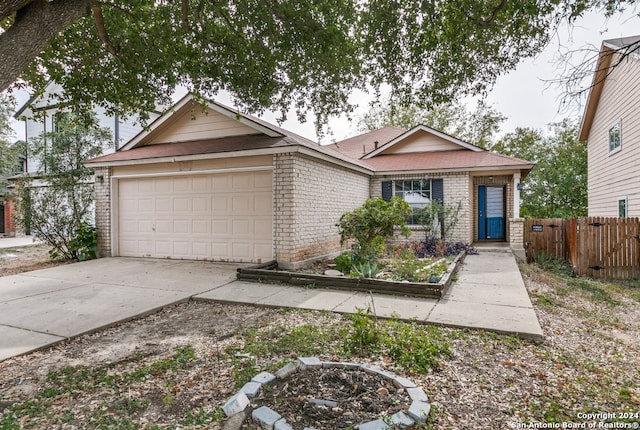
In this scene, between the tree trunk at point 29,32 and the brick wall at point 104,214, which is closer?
the tree trunk at point 29,32

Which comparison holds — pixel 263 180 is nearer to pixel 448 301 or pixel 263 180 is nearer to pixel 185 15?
pixel 185 15

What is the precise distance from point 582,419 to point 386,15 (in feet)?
18.8

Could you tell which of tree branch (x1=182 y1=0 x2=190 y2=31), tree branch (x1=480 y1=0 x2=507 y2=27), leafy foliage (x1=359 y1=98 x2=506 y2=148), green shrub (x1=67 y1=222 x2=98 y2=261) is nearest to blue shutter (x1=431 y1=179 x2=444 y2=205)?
tree branch (x1=480 y1=0 x2=507 y2=27)

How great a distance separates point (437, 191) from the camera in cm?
1182

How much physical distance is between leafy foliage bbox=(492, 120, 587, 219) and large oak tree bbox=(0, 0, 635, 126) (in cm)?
1743

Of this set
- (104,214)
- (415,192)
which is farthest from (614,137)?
(104,214)

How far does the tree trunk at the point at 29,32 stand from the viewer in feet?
10.6

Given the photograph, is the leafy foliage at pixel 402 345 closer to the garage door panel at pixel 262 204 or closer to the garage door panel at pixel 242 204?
the garage door panel at pixel 262 204

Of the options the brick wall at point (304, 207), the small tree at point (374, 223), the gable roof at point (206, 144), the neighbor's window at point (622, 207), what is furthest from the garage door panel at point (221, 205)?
the neighbor's window at point (622, 207)

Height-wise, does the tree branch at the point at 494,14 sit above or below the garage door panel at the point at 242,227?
above

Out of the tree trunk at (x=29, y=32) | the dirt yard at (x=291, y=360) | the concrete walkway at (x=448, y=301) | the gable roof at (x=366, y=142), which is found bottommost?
the dirt yard at (x=291, y=360)

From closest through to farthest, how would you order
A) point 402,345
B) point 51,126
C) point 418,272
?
point 402,345 < point 418,272 < point 51,126

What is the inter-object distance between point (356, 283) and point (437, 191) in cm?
681

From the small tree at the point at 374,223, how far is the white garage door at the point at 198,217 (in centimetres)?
223
